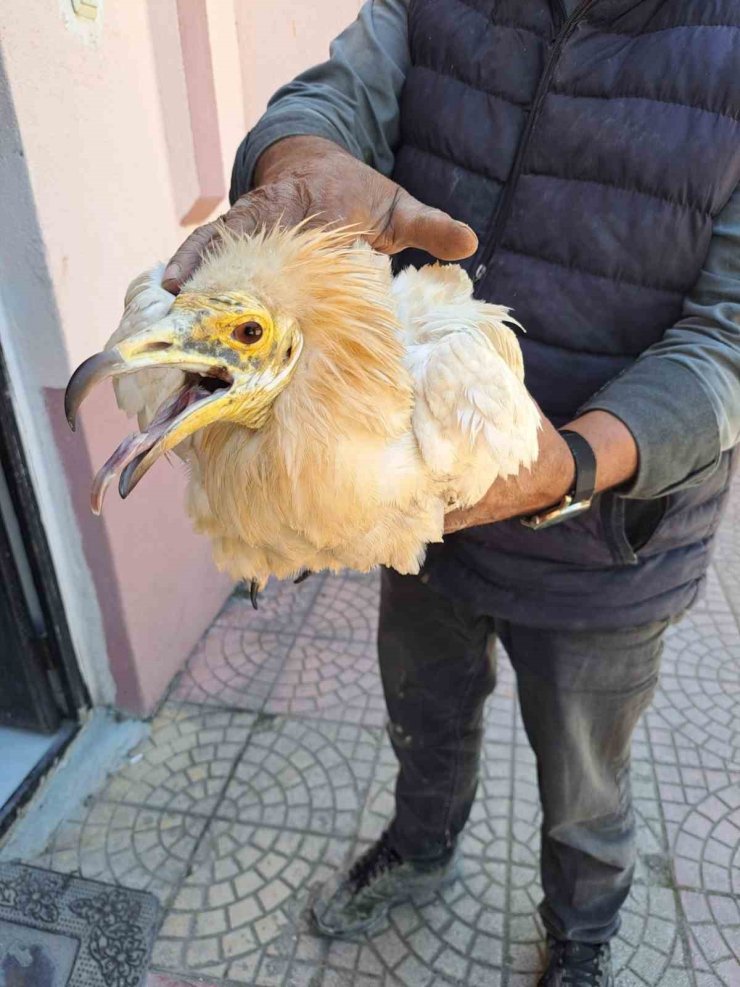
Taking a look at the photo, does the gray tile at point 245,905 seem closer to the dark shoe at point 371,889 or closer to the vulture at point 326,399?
the dark shoe at point 371,889

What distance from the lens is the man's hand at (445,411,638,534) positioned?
1.42 metres

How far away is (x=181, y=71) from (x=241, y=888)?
292cm

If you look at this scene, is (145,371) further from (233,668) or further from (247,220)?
(233,668)

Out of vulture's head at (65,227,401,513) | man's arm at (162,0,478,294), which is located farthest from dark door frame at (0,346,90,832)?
vulture's head at (65,227,401,513)

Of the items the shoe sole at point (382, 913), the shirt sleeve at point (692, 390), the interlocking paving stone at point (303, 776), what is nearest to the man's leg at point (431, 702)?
the shoe sole at point (382, 913)

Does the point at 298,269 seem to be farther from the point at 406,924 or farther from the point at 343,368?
the point at 406,924

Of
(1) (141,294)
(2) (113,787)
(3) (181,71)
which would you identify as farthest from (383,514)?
(3) (181,71)

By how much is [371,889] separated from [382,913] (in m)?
0.10

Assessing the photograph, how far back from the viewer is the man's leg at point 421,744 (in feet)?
6.92

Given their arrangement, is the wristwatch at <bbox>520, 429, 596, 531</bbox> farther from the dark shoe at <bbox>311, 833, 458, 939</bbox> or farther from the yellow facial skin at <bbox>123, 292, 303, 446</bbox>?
the dark shoe at <bbox>311, 833, 458, 939</bbox>

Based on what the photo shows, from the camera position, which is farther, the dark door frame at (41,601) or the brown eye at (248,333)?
the dark door frame at (41,601)

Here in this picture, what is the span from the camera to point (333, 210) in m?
1.51

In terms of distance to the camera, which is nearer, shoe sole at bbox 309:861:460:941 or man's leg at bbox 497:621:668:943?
man's leg at bbox 497:621:668:943

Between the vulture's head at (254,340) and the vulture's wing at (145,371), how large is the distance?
0.28 ft
